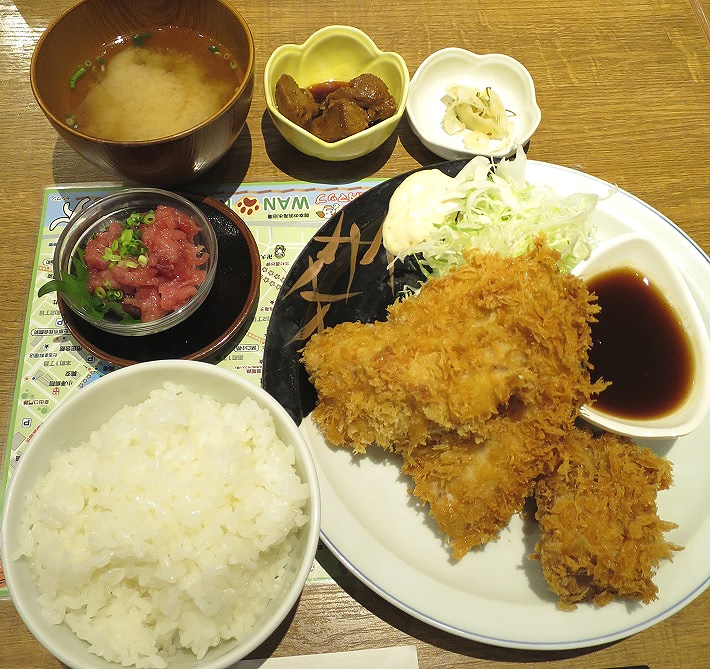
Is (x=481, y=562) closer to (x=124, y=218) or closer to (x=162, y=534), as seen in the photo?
(x=162, y=534)

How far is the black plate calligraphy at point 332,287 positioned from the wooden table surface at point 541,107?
368 mm

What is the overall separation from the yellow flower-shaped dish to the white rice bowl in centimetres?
118

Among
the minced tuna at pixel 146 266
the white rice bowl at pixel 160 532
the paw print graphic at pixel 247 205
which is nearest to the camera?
the white rice bowl at pixel 160 532

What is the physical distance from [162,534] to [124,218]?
48.5 inches

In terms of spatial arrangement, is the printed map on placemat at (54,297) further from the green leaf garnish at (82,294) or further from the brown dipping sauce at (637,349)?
the brown dipping sauce at (637,349)

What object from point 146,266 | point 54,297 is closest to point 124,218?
point 146,266

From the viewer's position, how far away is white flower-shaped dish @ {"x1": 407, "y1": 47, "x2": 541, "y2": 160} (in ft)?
7.54

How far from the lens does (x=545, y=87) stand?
2576 mm

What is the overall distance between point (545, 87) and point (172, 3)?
1.77m

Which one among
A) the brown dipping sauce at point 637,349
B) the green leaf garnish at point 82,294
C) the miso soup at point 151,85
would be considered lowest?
the brown dipping sauce at point 637,349

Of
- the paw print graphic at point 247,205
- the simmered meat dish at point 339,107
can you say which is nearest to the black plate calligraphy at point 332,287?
the simmered meat dish at point 339,107

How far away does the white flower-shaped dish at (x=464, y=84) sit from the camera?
230 centimetres

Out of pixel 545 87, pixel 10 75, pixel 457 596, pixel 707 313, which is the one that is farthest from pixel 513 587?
pixel 10 75

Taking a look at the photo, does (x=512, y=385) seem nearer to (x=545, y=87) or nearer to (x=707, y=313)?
(x=707, y=313)
